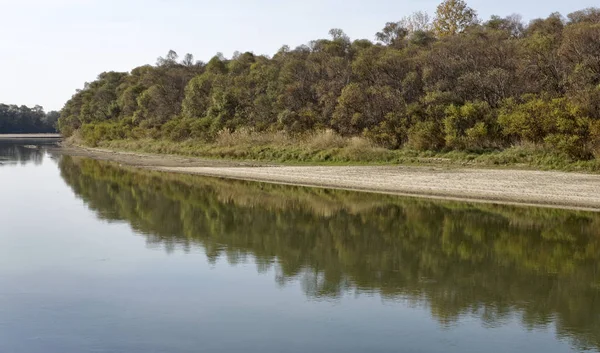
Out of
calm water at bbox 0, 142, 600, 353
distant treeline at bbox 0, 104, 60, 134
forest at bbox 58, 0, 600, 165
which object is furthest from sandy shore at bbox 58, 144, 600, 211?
distant treeline at bbox 0, 104, 60, 134

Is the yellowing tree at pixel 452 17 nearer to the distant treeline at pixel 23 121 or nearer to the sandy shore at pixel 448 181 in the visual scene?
the sandy shore at pixel 448 181

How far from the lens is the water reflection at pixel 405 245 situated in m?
12.4

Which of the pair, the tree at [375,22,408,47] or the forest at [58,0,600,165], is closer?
the forest at [58,0,600,165]

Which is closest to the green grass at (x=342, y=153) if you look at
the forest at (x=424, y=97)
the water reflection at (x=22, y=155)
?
the forest at (x=424, y=97)

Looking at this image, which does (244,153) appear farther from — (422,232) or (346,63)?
(422,232)

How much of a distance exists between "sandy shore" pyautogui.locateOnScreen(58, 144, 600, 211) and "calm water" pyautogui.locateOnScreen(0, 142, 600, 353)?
52.9 inches

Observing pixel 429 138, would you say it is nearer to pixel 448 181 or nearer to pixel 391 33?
pixel 448 181

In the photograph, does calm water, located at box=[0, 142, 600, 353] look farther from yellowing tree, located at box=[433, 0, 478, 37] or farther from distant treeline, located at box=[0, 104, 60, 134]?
distant treeline, located at box=[0, 104, 60, 134]

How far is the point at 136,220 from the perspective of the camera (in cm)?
2292

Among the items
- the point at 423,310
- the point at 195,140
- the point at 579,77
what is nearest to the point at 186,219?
the point at 423,310

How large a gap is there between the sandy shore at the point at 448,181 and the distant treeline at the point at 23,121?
14521cm

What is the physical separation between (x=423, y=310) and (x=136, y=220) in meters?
13.4

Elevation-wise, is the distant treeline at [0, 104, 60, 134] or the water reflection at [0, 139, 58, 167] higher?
the distant treeline at [0, 104, 60, 134]

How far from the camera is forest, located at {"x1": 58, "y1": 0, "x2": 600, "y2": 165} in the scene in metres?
33.7
